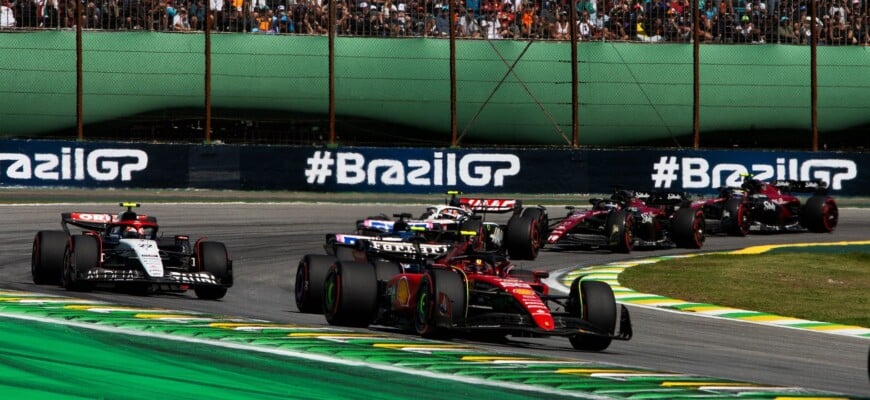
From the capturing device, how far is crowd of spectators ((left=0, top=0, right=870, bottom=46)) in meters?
33.3

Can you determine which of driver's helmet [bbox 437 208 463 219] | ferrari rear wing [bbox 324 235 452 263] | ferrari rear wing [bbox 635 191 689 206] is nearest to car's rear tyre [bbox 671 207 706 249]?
ferrari rear wing [bbox 635 191 689 206]

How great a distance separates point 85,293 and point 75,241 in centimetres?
60

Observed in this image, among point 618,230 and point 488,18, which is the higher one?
point 488,18

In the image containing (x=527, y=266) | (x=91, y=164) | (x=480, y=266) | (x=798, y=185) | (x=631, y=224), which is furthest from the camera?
(x=91, y=164)

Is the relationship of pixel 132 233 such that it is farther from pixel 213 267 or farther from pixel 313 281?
pixel 313 281

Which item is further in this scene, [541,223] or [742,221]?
[742,221]

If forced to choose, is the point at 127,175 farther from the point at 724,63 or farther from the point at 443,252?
the point at 443,252

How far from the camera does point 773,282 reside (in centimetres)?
2153

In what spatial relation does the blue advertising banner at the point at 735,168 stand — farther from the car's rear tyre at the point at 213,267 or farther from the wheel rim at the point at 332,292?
the wheel rim at the point at 332,292

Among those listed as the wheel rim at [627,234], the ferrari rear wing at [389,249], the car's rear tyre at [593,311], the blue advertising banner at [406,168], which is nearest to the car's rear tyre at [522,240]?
the wheel rim at [627,234]

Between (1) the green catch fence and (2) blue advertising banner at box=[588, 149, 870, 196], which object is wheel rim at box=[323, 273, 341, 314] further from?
(1) the green catch fence

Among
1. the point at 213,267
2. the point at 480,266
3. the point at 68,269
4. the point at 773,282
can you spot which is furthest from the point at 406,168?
the point at 480,266

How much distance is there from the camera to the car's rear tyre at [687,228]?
26.0 metres

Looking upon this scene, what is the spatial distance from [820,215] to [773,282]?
8.32 metres
